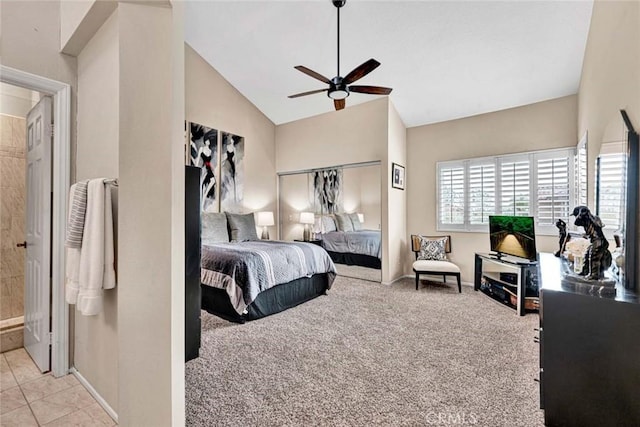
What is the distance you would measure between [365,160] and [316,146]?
3.88ft

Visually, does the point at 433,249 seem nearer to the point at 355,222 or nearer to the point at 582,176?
the point at 355,222

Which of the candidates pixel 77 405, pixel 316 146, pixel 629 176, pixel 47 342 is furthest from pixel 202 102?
pixel 629 176

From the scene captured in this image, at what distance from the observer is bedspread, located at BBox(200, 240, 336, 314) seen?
313 centimetres

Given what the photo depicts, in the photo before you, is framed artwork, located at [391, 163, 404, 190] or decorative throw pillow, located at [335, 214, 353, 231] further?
decorative throw pillow, located at [335, 214, 353, 231]

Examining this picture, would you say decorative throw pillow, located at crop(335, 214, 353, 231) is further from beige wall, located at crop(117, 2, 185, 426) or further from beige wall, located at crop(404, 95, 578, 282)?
beige wall, located at crop(117, 2, 185, 426)

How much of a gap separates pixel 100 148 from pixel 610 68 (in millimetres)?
3564

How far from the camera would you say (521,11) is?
2.91 m

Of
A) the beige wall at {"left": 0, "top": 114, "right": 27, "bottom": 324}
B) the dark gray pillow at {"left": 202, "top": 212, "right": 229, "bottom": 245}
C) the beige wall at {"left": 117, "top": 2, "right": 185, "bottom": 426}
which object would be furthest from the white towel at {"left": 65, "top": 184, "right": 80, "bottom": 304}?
the dark gray pillow at {"left": 202, "top": 212, "right": 229, "bottom": 245}

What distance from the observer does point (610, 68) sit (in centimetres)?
215

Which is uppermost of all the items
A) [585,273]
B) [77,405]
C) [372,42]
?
[372,42]

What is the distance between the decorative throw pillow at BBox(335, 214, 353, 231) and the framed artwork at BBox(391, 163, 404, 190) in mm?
1027

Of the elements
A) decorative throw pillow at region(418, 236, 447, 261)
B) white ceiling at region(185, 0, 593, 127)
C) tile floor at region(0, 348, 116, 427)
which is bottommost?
tile floor at region(0, 348, 116, 427)

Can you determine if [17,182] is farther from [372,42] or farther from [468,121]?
[468,121]

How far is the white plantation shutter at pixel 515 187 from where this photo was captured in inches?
168
